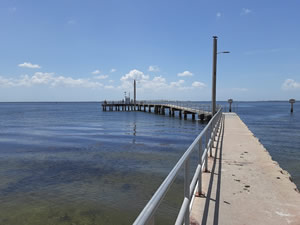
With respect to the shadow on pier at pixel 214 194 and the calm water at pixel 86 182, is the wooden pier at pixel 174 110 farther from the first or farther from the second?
the shadow on pier at pixel 214 194

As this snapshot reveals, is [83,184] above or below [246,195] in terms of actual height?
below

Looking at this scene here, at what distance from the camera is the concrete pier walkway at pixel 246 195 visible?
3.47 metres

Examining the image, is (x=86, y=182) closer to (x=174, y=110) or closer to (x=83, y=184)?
(x=83, y=184)

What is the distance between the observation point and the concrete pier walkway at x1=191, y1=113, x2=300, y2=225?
137 inches

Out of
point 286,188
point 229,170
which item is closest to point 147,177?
point 229,170

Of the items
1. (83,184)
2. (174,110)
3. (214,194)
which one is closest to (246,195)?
(214,194)

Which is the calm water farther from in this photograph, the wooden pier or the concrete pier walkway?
the wooden pier

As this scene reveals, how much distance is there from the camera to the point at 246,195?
433cm

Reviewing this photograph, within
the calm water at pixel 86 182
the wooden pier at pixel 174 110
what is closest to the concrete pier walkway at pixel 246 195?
the calm water at pixel 86 182

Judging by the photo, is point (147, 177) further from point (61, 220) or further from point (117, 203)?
point (61, 220)

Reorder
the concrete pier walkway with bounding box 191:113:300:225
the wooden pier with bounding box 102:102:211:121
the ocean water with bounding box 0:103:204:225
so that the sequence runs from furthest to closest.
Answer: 1. the wooden pier with bounding box 102:102:211:121
2. the ocean water with bounding box 0:103:204:225
3. the concrete pier walkway with bounding box 191:113:300:225

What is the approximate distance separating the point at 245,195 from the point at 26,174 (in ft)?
27.1

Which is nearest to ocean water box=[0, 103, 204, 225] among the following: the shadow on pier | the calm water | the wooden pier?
the calm water

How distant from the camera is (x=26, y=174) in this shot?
8969mm
